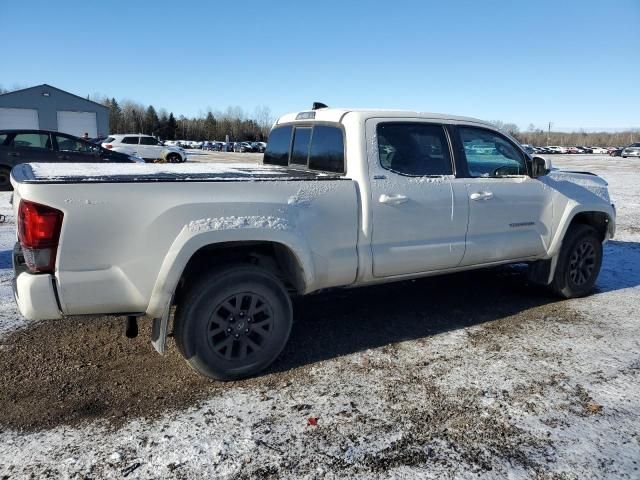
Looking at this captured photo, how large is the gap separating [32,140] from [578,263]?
43.1 ft

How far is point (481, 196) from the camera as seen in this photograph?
14.3ft

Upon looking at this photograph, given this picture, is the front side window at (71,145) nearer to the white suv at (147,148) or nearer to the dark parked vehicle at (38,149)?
the dark parked vehicle at (38,149)

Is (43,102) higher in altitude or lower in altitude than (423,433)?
higher

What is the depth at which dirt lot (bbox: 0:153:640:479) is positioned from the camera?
8.46 feet

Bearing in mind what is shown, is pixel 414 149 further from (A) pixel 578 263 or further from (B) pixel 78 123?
(B) pixel 78 123

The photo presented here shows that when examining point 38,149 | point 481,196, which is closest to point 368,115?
point 481,196

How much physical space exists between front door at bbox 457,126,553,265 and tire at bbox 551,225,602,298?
395mm

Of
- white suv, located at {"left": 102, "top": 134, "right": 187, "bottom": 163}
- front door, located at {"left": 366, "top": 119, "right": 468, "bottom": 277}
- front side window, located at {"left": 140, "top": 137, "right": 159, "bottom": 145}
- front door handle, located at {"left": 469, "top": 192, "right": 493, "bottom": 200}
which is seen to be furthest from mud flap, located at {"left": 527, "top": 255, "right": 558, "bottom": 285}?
front side window, located at {"left": 140, "top": 137, "right": 159, "bottom": 145}

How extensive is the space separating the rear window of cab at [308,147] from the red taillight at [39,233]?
209cm

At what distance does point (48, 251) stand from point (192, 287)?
882 millimetres

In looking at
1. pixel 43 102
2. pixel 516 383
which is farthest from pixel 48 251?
pixel 43 102

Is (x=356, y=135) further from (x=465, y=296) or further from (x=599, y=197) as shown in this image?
(x=599, y=197)

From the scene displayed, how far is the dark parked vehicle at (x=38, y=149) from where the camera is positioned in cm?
1263

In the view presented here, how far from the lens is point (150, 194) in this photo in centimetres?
295
